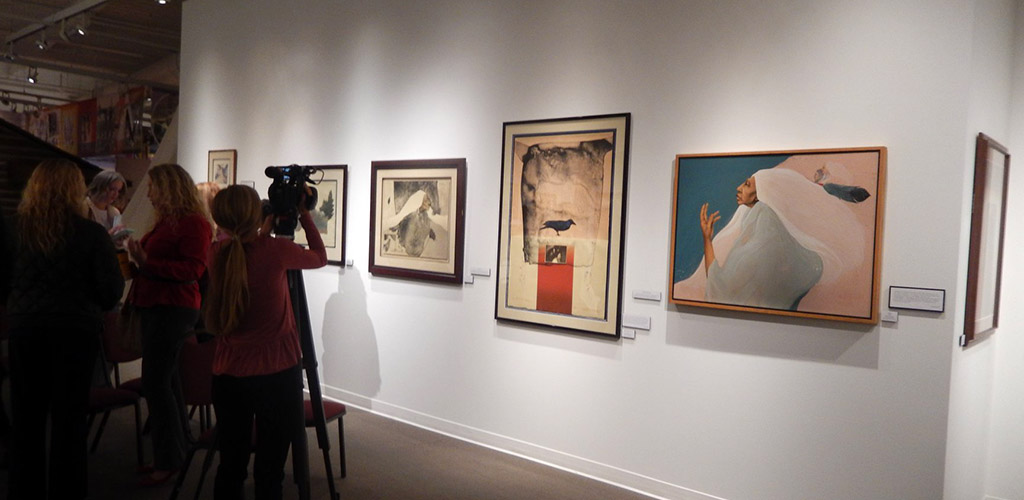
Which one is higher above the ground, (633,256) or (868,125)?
(868,125)

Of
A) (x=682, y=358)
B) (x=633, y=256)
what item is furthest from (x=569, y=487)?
(x=633, y=256)

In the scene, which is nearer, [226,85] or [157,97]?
[226,85]

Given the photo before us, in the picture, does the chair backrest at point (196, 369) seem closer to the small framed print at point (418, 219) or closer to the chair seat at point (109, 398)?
the chair seat at point (109, 398)

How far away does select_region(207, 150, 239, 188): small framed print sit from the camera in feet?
21.2

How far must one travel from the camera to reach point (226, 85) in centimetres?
656

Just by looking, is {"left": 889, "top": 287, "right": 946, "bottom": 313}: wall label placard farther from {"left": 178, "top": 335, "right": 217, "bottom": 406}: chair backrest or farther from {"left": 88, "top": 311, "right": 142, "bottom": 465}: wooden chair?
{"left": 88, "top": 311, "right": 142, "bottom": 465}: wooden chair

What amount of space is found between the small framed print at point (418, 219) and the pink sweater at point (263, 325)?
201 cm

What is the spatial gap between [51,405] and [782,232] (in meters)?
3.43

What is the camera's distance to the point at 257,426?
8.73ft

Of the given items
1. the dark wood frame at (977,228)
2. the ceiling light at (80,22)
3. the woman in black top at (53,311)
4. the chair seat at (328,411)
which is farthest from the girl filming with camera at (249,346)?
the ceiling light at (80,22)

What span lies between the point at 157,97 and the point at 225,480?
31.0 ft

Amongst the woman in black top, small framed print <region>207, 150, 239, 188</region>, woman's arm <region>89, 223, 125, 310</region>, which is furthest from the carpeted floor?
small framed print <region>207, 150, 239, 188</region>

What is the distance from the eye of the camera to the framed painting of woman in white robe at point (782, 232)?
3.11m

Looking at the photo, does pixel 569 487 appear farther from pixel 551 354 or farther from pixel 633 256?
pixel 633 256
